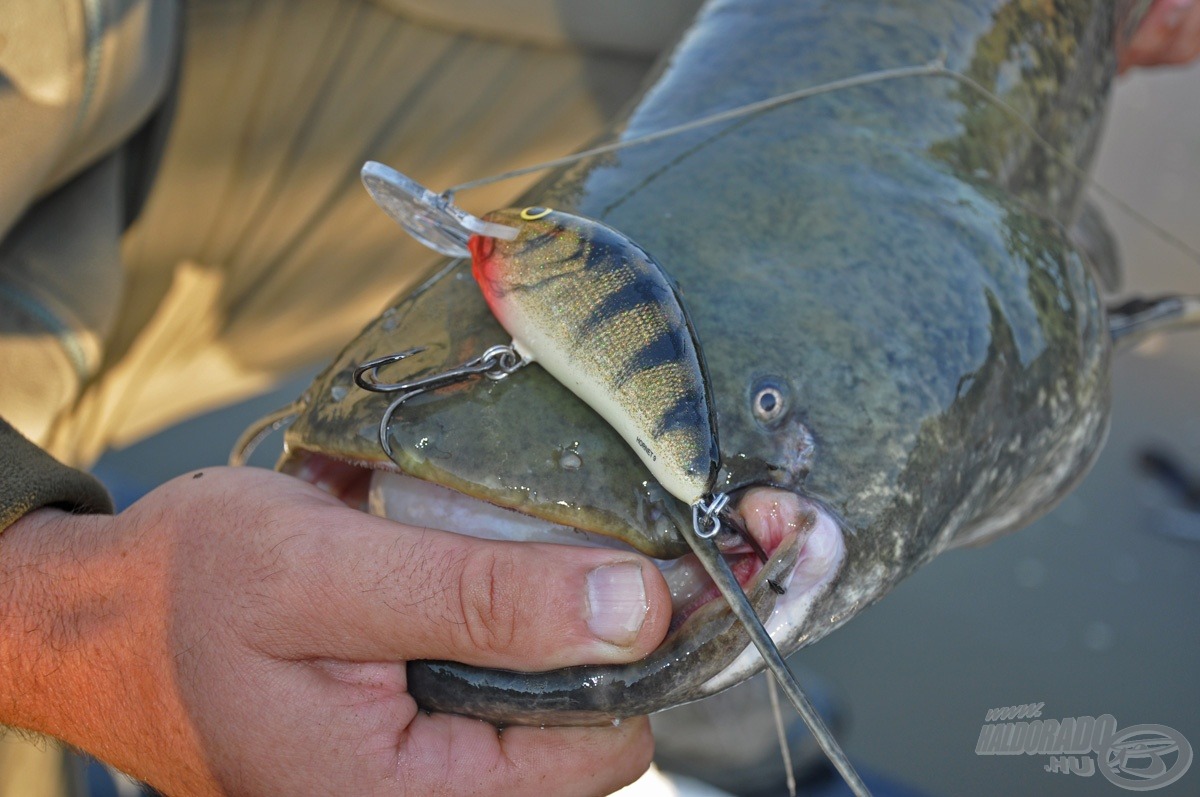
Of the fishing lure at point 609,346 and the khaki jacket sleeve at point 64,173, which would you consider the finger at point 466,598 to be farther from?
the khaki jacket sleeve at point 64,173

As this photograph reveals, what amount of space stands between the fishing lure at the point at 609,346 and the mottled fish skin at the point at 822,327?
0.19ft

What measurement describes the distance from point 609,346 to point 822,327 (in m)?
0.37

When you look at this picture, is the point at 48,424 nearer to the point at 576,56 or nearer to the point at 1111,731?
the point at 576,56

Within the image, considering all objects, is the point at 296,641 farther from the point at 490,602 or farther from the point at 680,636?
the point at 680,636

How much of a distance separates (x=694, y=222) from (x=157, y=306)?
6.94ft

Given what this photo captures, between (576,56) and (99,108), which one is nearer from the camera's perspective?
(99,108)

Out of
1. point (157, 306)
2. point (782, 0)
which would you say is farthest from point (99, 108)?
point (782, 0)

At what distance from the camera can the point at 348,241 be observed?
3.45 metres

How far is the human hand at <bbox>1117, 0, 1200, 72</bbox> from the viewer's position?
2.95m

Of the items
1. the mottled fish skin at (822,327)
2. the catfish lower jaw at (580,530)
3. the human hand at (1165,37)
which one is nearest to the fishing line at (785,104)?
the mottled fish skin at (822,327)

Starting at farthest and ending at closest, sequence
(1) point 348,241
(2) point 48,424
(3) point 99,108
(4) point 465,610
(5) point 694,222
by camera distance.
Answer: (1) point 348,241
(2) point 48,424
(3) point 99,108
(5) point 694,222
(4) point 465,610

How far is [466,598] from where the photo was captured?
1.25 m

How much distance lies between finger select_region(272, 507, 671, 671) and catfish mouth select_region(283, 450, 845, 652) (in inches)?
3.1

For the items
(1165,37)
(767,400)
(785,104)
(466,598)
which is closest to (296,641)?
(466,598)
